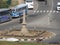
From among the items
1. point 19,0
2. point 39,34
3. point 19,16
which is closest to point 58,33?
point 39,34

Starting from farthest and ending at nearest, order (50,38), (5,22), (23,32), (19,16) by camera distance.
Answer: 1. (19,16)
2. (5,22)
3. (23,32)
4. (50,38)

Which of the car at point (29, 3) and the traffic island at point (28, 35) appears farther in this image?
the car at point (29, 3)

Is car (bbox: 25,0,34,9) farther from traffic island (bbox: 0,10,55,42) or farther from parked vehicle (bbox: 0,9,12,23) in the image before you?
traffic island (bbox: 0,10,55,42)

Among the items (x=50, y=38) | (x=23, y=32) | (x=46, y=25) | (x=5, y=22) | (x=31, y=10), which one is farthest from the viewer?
(x=31, y=10)

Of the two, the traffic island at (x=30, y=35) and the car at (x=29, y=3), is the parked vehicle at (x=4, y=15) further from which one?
the car at (x=29, y=3)

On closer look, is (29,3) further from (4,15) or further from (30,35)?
(30,35)

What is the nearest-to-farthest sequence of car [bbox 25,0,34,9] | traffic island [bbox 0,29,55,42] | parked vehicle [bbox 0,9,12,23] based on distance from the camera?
traffic island [bbox 0,29,55,42] < parked vehicle [bbox 0,9,12,23] < car [bbox 25,0,34,9]

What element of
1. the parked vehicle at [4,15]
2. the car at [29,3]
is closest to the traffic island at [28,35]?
the parked vehicle at [4,15]

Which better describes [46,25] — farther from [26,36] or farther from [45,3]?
[45,3]

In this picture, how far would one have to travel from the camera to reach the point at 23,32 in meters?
30.2

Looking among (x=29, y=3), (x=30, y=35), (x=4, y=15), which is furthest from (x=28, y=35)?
(x=29, y=3)

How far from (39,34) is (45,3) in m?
36.7

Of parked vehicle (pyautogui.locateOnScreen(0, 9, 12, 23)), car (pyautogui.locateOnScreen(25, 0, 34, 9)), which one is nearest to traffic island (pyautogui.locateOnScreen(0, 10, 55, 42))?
parked vehicle (pyautogui.locateOnScreen(0, 9, 12, 23))

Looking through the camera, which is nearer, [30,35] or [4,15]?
[30,35]
